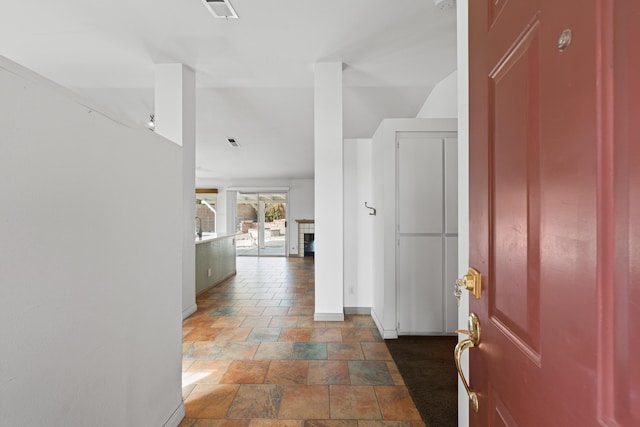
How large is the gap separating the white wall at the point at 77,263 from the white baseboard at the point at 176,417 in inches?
2.2

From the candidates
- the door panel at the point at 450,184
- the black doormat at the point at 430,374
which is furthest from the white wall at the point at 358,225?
the door panel at the point at 450,184

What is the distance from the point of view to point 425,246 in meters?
2.86

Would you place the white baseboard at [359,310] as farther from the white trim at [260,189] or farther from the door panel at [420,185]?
the white trim at [260,189]

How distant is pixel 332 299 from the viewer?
329 centimetres

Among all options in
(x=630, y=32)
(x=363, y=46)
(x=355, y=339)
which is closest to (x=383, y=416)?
(x=355, y=339)

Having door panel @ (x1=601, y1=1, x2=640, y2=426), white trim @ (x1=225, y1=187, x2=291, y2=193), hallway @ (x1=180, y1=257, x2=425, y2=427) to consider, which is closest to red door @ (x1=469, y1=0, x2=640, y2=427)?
door panel @ (x1=601, y1=1, x2=640, y2=426)

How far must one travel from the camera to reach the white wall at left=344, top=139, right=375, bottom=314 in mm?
3486

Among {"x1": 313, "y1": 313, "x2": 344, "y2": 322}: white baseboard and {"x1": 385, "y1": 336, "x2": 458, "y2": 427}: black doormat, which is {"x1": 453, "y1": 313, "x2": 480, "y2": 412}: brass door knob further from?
{"x1": 313, "y1": 313, "x2": 344, "y2": 322}: white baseboard

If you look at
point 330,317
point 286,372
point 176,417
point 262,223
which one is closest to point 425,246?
point 330,317

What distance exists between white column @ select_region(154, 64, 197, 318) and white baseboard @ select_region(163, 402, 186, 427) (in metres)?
1.80

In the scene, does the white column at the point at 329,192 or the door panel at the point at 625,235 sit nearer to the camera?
the door panel at the point at 625,235

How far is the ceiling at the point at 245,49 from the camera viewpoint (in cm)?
248

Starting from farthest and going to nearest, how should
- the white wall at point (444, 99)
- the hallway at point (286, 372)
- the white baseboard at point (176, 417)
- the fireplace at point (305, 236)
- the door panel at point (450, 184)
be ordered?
the fireplace at point (305, 236) → the white wall at point (444, 99) → the door panel at point (450, 184) → the hallway at point (286, 372) → the white baseboard at point (176, 417)

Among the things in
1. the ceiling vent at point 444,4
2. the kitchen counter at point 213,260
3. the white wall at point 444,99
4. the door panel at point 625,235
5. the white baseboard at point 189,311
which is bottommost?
the white baseboard at point 189,311
